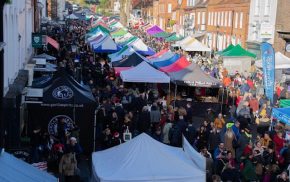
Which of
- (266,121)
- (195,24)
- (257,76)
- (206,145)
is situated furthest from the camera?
(195,24)

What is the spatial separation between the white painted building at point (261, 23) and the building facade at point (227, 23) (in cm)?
101

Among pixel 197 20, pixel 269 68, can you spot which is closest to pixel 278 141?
pixel 269 68

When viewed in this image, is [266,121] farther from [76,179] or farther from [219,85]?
[76,179]

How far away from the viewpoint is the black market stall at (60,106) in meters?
14.7

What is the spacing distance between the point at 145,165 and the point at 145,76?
435 inches

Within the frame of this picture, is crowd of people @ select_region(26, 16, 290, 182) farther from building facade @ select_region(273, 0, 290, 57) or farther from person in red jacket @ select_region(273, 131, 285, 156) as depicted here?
building facade @ select_region(273, 0, 290, 57)

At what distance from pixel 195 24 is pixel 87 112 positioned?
4887 cm

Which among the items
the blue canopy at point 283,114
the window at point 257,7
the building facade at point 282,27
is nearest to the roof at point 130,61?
the blue canopy at point 283,114

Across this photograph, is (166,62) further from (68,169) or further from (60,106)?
(68,169)

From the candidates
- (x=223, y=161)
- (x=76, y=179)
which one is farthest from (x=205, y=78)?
(x=76, y=179)

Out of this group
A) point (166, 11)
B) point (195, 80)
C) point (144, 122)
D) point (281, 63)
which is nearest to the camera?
point (144, 122)

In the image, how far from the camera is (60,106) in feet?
48.5

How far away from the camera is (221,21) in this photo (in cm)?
5150

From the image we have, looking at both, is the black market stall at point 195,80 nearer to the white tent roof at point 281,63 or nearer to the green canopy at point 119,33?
the white tent roof at point 281,63
